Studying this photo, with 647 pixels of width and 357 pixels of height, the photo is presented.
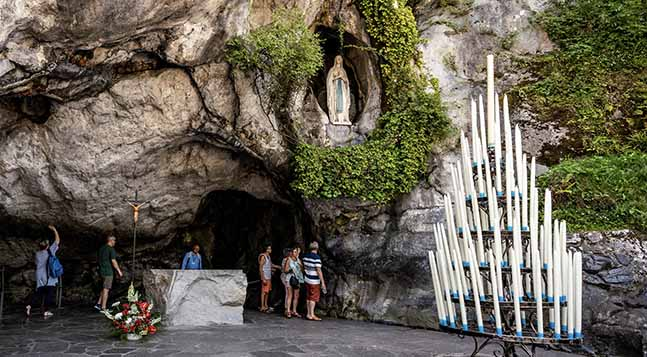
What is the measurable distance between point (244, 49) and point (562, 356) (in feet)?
23.0

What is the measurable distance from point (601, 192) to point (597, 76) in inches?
142

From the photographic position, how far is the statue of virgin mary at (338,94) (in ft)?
39.3

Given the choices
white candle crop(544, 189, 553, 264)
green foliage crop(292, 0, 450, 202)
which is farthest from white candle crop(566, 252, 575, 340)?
green foliage crop(292, 0, 450, 202)

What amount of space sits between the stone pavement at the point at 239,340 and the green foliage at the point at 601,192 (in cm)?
240

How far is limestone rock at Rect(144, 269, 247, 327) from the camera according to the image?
8.67 metres

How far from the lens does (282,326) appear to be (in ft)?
29.5

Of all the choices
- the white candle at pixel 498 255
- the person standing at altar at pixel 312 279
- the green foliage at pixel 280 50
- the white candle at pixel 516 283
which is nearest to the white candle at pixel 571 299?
the white candle at pixel 516 283

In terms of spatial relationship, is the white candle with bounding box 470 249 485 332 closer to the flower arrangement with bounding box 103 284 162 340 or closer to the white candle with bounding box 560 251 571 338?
the white candle with bounding box 560 251 571 338

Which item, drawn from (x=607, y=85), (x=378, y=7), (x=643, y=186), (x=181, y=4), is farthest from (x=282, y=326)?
(x=607, y=85)

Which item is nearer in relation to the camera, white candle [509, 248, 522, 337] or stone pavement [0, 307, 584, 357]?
white candle [509, 248, 522, 337]

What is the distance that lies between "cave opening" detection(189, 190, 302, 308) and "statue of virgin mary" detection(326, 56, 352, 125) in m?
2.57

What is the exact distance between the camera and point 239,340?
7551 millimetres

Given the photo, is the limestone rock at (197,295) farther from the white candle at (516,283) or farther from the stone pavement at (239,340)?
the white candle at (516,283)

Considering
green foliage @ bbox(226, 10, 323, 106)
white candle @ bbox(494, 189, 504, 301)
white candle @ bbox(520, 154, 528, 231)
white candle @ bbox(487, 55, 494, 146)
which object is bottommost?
white candle @ bbox(494, 189, 504, 301)
